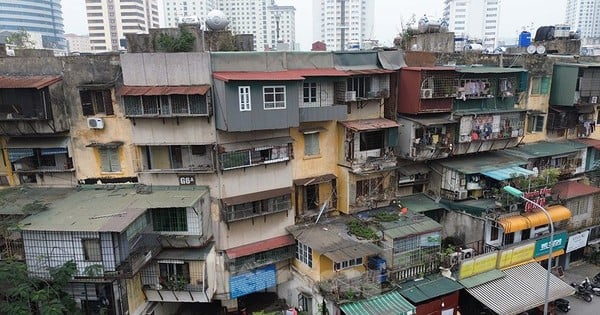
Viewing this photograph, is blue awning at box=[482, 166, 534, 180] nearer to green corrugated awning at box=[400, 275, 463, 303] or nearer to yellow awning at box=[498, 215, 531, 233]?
yellow awning at box=[498, 215, 531, 233]

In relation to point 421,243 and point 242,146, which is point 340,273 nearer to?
point 421,243

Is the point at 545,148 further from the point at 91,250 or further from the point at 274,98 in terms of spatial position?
the point at 91,250

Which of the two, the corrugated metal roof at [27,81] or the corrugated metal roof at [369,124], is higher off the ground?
the corrugated metal roof at [27,81]

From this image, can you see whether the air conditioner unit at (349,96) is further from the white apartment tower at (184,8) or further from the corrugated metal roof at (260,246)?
the white apartment tower at (184,8)

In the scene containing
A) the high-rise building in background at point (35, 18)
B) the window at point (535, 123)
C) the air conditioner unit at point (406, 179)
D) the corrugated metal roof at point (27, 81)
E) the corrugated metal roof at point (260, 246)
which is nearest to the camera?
the corrugated metal roof at point (27, 81)

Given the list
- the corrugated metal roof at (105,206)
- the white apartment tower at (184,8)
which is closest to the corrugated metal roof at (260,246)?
the corrugated metal roof at (105,206)

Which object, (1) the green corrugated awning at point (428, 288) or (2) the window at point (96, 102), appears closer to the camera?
(2) the window at point (96, 102)

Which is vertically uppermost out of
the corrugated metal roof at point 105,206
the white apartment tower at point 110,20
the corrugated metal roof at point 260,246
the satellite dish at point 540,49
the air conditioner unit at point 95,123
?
the white apartment tower at point 110,20
